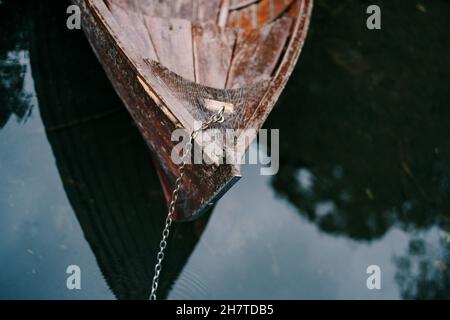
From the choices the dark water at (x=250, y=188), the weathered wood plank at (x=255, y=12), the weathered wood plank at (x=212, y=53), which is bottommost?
the dark water at (x=250, y=188)

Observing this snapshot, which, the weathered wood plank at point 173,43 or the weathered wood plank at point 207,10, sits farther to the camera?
the weathered wood plank at point 207,10

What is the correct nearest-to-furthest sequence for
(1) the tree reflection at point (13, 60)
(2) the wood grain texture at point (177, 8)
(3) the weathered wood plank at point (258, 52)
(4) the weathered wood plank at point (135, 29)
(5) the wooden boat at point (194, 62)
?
(5) the wooden boat at point (194, 62), (4) the weathered wood plank at point (135, 29), (3) the weathered wood plank at point (258, 52), (1) the tree reflection at point (13, 60), (2) the wood grain texture at point (177, 8)

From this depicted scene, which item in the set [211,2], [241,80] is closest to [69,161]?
[241,80]

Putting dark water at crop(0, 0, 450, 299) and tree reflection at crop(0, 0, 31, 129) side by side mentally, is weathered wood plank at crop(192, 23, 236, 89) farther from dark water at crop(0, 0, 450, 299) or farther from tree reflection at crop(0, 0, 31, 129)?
tree reflection at crop(0, 0, 31, 129)

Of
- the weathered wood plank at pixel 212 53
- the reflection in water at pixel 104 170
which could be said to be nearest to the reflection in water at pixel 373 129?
the weathered wood plank at pixel 212 53

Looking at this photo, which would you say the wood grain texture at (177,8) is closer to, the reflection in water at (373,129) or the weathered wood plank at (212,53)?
the weathered wood plank at (212,53)

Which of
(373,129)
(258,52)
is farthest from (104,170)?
(373,129)

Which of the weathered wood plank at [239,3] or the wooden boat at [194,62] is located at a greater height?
the weathered wood plank at [239,3]

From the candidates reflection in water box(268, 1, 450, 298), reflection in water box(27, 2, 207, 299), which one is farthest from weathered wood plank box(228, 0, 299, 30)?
reflection in water box(27, 2, 207, 299)
